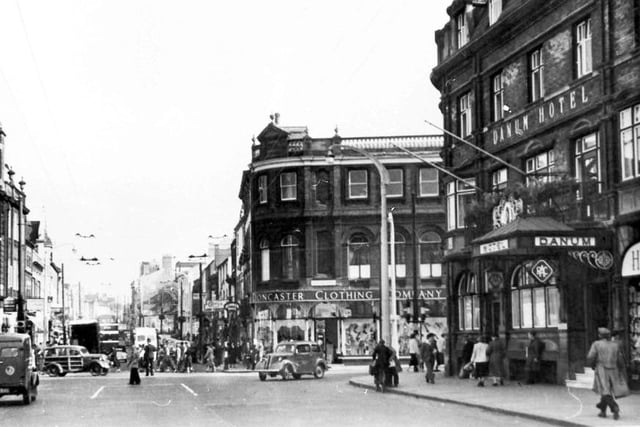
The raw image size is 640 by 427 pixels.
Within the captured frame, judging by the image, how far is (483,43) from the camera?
37.2 meters

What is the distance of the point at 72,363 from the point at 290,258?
620 inches

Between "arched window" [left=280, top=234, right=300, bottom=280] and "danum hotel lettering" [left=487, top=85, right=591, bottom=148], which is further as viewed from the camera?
"arched window" [left=280, top=234, right=300, bottom=280]

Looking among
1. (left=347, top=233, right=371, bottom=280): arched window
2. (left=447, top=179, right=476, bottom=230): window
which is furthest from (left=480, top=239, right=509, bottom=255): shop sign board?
(left=347, top=233, right=371, bottom=280): arched window

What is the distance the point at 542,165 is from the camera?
3353 cm

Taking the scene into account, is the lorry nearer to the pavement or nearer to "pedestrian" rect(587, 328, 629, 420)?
the pavement

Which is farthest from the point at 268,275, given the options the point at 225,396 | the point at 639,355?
the point at 639,355

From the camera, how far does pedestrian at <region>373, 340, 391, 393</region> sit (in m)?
32.5

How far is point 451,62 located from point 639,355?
16176mm

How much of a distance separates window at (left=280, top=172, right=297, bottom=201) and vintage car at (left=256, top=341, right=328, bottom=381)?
75.3 ft

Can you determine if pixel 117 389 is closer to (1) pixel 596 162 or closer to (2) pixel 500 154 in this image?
(2) pixel 500 154

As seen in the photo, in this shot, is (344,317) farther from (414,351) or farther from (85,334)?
(85,334)

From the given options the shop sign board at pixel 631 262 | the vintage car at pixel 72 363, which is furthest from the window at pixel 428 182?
the shop sign board at pixel 631 262

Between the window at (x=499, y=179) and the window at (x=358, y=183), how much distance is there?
28400 mm

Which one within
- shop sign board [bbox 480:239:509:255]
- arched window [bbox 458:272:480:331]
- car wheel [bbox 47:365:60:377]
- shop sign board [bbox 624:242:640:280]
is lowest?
car wheel [bbox 47:365:60:377]
